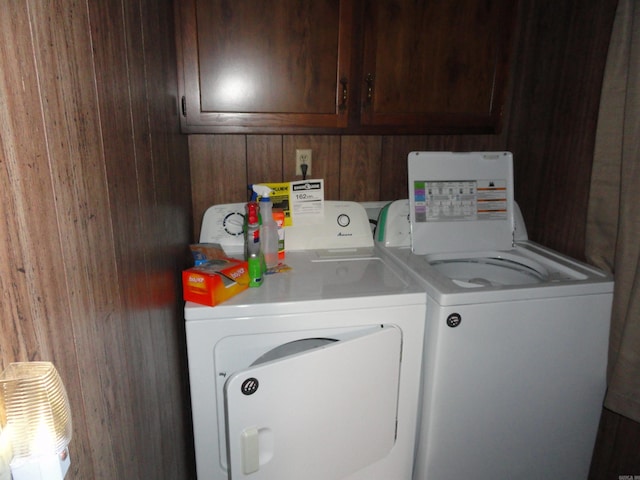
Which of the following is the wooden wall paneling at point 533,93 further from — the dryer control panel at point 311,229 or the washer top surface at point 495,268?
the dryer control panel at point 311,229

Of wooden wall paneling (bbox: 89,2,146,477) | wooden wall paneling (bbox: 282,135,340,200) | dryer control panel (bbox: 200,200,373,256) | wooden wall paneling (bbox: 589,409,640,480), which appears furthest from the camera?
wooden wall paneling (bbox: 282,135,340,200)

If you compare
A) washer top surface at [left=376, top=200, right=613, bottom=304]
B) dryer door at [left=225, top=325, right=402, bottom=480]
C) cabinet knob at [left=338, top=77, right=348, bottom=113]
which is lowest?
dryer door at [left=225, top=325, right=402, bottom=480]

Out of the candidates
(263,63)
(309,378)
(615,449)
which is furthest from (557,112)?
(309,378)

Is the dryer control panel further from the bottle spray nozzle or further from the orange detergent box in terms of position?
the orange detergent box

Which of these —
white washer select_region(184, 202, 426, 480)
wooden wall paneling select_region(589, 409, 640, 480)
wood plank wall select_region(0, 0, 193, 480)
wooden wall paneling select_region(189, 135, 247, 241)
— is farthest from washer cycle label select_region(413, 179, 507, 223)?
wood plank wall select_region(0, 0, 193, 480)

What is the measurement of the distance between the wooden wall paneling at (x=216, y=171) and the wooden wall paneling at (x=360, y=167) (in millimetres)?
433

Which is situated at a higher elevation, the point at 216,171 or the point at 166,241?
the point at 216,171

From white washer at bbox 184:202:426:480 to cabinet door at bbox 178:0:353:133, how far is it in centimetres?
58

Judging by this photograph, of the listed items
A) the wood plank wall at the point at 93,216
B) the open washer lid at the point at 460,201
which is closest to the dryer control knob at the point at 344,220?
the open washer lid at the point at 460,201

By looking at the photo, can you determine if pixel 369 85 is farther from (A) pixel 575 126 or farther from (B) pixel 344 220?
(A) pixel 575 126

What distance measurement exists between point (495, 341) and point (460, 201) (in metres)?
0.60

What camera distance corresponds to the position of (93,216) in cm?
67

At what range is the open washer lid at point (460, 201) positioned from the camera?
1.63m

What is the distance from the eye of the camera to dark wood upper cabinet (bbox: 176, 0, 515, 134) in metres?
1.38
